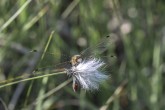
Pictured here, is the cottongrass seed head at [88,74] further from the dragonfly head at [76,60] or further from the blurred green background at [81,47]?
the blurred green background at [81,47]

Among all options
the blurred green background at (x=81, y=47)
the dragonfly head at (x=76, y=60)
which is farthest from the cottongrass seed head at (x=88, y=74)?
the blurred green background at (x=81, y=47)

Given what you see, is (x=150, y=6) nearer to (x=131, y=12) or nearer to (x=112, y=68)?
(x=131, y=12)

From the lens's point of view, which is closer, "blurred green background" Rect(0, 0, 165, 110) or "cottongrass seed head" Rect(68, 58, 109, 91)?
"cottongrass seed head" Rect(68, 58, 109, 91)

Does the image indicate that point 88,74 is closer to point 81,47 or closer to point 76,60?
point 76,60

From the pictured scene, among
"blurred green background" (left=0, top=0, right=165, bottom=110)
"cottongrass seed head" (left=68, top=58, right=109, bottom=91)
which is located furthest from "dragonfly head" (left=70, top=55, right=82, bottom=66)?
"blurred green background" (left=0, top=0, right=165, bottom=110)

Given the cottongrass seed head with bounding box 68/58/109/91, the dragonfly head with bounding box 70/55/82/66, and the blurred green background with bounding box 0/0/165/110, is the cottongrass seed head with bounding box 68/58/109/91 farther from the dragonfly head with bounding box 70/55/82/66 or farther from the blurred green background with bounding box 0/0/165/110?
the blurred green background with bounding box 0/0/165/110

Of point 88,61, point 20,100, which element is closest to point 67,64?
point 88,61
